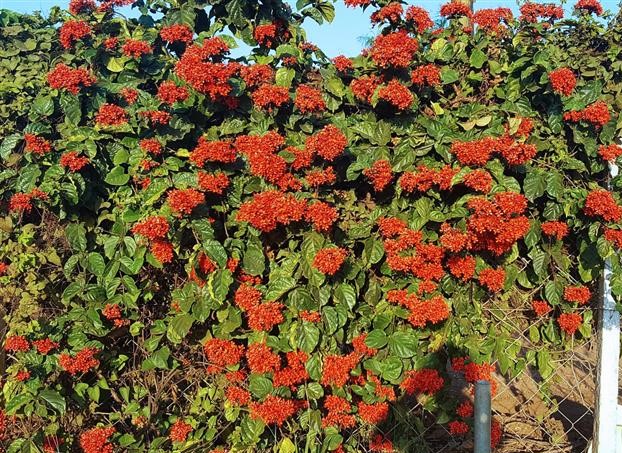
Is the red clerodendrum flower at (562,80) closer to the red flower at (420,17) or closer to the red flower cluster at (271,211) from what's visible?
the red flower at (420,17)

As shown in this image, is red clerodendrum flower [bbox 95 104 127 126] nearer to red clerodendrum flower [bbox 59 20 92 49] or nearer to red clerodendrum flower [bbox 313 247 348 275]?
red clerodendrum flower [bbox 59 20 92 49]

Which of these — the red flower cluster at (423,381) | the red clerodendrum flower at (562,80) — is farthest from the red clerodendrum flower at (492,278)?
the red clerodendrum flower at (562,80)

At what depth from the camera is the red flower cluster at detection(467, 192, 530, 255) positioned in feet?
7.25

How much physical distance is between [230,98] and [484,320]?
154 cm

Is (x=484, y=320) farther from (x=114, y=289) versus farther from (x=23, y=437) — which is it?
(x=23, y=437)

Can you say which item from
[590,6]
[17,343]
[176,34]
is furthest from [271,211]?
[590,6]

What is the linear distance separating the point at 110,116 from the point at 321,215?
1.06 m

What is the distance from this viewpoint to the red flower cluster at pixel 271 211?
2.28m

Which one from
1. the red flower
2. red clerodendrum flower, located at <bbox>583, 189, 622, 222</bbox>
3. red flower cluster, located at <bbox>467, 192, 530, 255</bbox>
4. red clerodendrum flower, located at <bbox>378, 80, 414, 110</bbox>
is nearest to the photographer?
red flower cluster, located at <bbox>467, 192, 530, 255</bbox>

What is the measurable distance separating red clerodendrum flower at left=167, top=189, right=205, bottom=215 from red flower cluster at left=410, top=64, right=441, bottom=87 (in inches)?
43.1

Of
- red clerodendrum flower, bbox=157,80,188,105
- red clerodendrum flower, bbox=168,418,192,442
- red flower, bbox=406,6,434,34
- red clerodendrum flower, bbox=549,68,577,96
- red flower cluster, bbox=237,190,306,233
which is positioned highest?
red flower, bbox=406,6,434,34

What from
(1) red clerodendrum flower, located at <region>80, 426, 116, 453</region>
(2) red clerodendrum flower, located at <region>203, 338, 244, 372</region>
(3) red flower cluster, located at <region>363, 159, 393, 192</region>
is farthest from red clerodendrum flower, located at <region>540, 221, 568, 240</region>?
(1) red clerodendrum flower, located at <region>80, 426, 116, 453</region>

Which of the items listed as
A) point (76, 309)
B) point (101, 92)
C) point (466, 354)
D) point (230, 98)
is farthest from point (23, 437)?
point (466, 354)

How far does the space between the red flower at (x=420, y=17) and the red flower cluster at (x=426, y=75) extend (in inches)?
9.4
